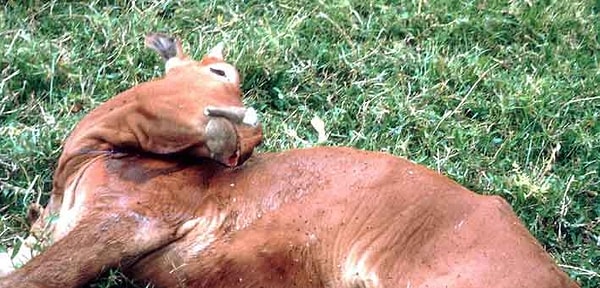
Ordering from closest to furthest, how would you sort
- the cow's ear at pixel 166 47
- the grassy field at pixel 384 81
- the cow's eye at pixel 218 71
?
the cow's eye at pixel 218 71 → the cow's ear at pixel 166 47 → the grassy field at pixel 384 81

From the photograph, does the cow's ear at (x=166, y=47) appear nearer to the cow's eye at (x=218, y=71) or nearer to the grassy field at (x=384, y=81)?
the cow's eye at (x=218, y=71)

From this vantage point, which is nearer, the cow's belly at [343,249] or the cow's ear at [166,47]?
the cow's belly at [343,249]

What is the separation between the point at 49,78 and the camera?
5754mm

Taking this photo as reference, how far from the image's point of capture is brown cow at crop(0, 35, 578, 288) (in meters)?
4.30

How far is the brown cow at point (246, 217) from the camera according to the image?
430cm

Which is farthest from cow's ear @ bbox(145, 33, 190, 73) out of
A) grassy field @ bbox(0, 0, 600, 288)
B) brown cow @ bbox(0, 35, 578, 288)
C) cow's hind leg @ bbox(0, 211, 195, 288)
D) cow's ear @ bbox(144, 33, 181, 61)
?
cow's hind leg @ bbox(0, 211, 195, 288)

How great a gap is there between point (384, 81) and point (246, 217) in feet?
6.73

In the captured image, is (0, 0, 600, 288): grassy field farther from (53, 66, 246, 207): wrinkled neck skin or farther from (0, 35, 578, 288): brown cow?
(0, 35, 578, 288): brown cow

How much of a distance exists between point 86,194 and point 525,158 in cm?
238

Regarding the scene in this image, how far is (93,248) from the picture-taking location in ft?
14.1

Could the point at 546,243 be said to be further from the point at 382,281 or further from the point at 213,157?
the point at 213,157

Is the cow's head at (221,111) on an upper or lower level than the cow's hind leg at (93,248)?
upper

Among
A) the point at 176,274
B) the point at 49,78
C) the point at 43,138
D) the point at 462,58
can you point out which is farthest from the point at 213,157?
the point at 462,58

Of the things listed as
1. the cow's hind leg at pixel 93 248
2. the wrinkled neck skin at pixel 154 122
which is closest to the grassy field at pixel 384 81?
the wrinkled neck skin at pixel 154 122
